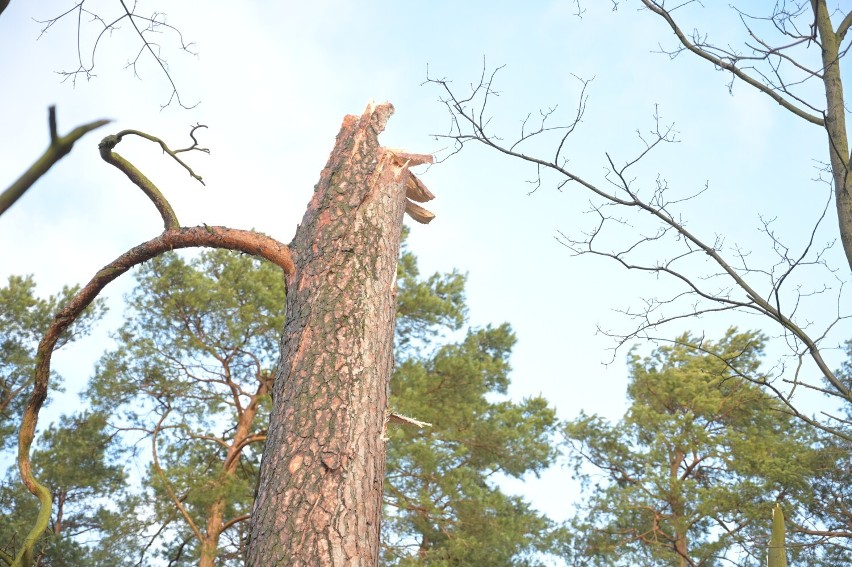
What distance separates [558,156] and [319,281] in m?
1.33

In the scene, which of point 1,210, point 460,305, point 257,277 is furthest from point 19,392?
point 1,210

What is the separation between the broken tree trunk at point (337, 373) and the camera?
2893 mm

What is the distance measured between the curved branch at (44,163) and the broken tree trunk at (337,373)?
2.30 meters

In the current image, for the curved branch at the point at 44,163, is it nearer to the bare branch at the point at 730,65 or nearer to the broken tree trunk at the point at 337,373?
the broken tree trunk at the point at 337,373

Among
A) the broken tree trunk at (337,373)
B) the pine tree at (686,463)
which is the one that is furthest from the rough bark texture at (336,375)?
the pine tree at (686,463)

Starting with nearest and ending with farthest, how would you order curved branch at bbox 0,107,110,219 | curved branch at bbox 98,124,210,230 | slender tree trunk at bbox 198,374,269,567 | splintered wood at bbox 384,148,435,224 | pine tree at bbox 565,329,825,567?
1. curved branch at bbox 0,107,110,219
2. curved branch at bbox 98,124,210,230
3. splintered wood at bbox 384,148,435,224
4. slender tree trunk at bbox 198,374,269,567
5. pine tree at bbox 565,329,825,567

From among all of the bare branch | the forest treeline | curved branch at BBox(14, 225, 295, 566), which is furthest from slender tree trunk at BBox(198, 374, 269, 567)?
the bare branch

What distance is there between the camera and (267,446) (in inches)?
126

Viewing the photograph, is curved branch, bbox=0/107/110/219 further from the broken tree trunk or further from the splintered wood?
the splintered wood

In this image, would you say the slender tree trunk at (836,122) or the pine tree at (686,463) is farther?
the pine tree at (686,463)

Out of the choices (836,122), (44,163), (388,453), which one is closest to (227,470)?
(388,453)

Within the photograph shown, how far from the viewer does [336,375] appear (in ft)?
10.7

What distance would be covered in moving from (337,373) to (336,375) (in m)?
0.01

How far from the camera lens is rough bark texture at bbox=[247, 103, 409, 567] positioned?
2.89 meters
